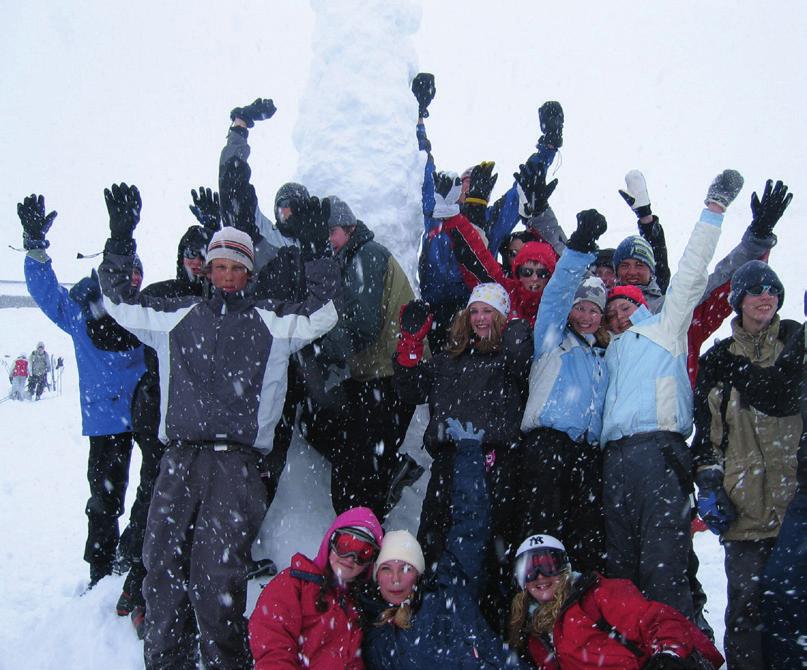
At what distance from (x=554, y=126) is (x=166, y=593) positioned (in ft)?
12.8

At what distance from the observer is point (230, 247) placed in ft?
10.2

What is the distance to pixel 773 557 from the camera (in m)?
2.20

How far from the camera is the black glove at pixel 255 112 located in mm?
4684

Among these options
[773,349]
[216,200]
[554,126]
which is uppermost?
[554,126]

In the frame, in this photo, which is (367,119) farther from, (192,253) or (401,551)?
(401,551)

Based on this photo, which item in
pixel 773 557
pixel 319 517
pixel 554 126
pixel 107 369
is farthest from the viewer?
pixel 554 126

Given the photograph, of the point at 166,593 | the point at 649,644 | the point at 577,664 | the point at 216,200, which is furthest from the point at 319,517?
the point at 216,200

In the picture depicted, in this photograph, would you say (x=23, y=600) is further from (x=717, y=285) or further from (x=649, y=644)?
(x=717, y=285)

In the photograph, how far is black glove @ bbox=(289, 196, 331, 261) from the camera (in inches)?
122

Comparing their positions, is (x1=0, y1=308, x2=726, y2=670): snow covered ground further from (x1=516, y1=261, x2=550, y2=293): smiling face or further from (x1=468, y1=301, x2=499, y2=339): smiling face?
(x1=516, y1=261, x2=550, y2=293): smiling face

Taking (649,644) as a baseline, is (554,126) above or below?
above

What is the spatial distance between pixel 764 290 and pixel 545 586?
1671mm

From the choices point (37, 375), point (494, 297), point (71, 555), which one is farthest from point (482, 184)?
point (37, 375)

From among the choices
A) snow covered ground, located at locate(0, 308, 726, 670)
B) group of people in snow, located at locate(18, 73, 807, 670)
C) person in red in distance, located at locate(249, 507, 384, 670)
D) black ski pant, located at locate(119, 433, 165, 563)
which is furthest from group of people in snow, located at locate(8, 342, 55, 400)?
person in red in distance, located at locate(249, 507, 384, 670)
